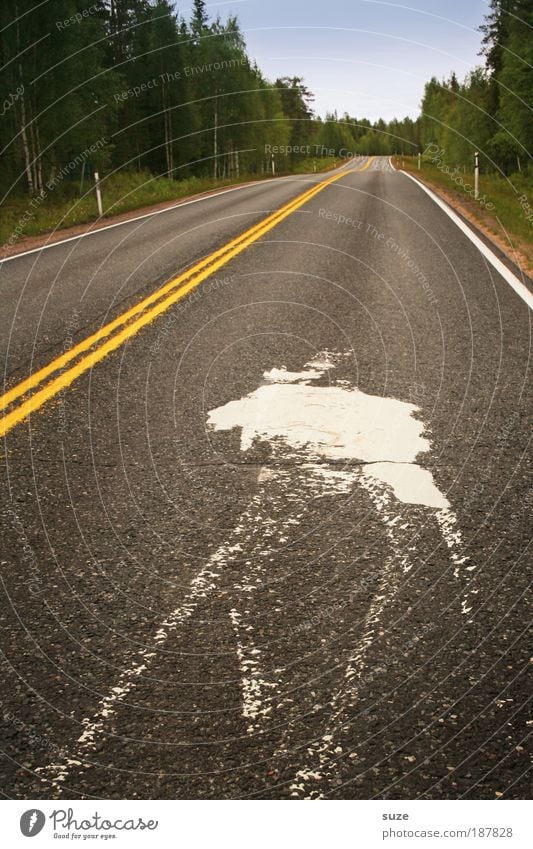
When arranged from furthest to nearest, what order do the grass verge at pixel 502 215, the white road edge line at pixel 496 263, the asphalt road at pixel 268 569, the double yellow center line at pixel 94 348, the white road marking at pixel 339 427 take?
the grass verge at pixel 502 215, the white road edge line at pixel 496 263, the double yellow center line at pixel 94 348, the white road marking at pixel 339 427, the asphalt road at pixel 268 569

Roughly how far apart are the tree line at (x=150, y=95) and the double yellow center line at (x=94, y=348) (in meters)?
13.1

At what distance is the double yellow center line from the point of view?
4.80 meters

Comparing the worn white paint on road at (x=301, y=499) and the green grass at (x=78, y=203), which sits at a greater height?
the green grass at (x=78, y=203)

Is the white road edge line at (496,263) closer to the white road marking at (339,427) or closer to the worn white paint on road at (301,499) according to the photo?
the worn white paint on road at (301,499)

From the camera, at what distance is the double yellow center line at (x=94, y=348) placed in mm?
4805

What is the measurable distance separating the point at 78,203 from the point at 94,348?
16.5 metres

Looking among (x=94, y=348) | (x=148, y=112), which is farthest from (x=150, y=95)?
(x=94, y=348)

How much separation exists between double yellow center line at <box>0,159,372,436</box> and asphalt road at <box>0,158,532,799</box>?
12 cm

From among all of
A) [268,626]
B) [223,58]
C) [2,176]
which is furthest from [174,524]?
[223,58]

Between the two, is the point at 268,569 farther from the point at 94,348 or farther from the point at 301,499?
the point at 94,348

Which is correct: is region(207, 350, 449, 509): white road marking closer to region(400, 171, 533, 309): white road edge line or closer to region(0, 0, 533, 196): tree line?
region(400, 171, 533, 309): white road edge line

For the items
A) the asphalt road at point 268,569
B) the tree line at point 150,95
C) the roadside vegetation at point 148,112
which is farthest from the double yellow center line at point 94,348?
the tree line at point 150,95

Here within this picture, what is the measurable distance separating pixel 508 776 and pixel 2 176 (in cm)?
3287
